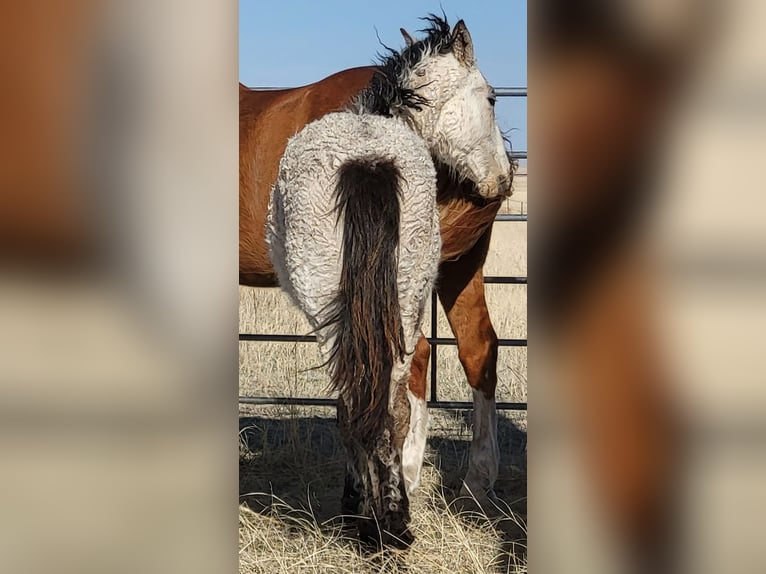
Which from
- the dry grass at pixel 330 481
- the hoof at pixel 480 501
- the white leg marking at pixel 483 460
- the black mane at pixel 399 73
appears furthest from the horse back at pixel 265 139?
the hoof at pixel 480 501

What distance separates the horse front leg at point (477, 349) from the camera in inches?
136

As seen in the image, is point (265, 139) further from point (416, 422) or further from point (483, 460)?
point (483, 460)

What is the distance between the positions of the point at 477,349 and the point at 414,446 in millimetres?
608

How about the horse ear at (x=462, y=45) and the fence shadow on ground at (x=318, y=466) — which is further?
the fence shadow on ground at (x=318, y=466)

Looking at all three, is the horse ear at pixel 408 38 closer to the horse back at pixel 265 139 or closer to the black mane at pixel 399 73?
the black mane at pixel 399 73

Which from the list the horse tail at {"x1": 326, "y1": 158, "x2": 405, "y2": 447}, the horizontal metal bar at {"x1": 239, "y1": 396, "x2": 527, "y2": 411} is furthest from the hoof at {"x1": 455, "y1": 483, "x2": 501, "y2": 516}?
the horse tail at {"x1": 326, "y1": 158, "x2": 405, "y2": 447}

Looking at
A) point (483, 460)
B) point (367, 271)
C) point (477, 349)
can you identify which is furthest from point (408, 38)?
point (483, 460)

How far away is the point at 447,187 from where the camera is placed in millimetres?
3457

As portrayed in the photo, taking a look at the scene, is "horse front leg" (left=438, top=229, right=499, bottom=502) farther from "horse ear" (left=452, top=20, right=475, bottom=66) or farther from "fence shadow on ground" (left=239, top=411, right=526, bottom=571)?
"horse ear" (left=452, top=20, right=475, bottom=66)

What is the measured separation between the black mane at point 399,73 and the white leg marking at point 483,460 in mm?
1519
